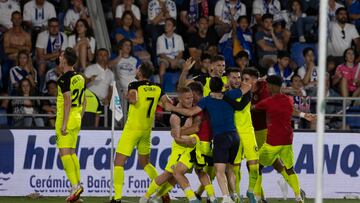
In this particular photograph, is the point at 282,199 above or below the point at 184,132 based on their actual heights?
below

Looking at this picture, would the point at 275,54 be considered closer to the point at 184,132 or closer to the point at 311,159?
the point at 311,159

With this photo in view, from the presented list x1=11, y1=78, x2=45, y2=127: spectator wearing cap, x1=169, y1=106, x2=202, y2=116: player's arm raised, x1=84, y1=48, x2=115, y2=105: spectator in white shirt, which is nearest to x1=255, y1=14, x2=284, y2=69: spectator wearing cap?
x1=84, y1=48, x2=115, y2=105: spectator in white shirt

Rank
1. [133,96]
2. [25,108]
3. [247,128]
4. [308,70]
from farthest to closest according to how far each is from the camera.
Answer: [308,70], [25,108], [133,96], [247,128]

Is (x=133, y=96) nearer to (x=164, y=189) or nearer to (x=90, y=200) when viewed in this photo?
(x=164, y=189)

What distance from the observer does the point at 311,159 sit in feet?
73.6

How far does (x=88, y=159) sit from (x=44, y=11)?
15.5 feet

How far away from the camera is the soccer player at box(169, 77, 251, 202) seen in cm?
1697

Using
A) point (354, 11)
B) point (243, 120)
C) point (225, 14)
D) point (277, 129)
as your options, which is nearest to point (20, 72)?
point (225, 14)

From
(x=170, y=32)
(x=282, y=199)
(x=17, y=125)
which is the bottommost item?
(x=282, y=199)

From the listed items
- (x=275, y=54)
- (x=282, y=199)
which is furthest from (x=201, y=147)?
(x=275, y=54)

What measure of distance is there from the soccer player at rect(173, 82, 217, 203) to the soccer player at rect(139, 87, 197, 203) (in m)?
0.11

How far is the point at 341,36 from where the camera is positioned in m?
26.0

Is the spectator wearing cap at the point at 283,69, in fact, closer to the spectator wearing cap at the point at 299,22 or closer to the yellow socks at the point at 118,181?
the spectator wearing cap at the point at 299,22

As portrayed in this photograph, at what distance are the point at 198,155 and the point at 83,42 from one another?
759 cm
